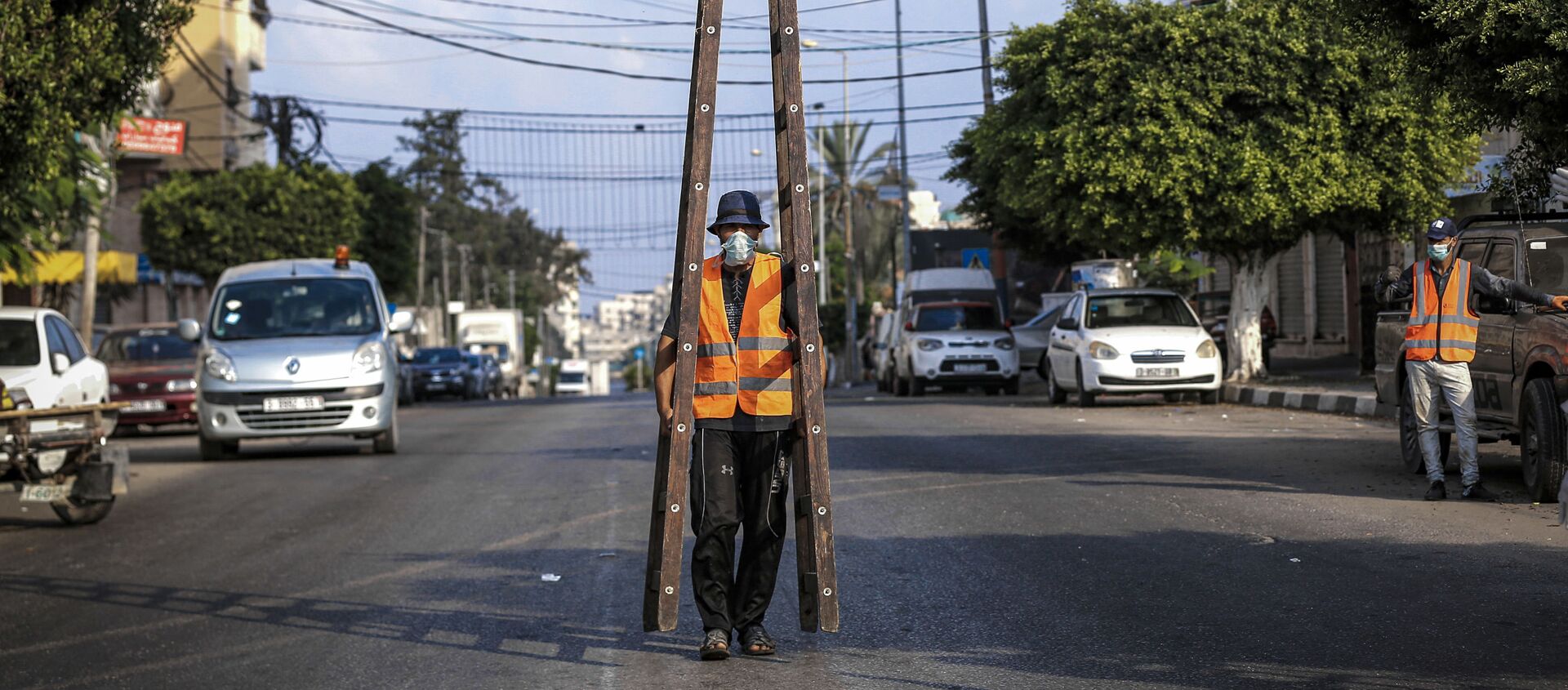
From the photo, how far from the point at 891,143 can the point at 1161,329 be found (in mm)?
39057

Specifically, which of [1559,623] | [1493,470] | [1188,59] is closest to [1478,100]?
[1493,470]

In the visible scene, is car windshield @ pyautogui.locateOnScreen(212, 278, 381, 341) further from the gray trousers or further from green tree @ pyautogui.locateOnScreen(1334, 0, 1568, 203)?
green tree @ pyautogui.locateOnScreen(1334, 0, 1568, 203)

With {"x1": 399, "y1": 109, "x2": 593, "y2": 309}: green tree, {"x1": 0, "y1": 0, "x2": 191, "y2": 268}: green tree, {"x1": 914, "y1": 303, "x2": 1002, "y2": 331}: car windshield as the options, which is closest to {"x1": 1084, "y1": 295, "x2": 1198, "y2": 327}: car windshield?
{"x1": 914, "y1": 303, "x2": 1002, "y2": 331}: car windshield

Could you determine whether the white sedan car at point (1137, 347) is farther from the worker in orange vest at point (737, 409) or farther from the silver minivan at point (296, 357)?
the worker in orange vest at point (737, 409)

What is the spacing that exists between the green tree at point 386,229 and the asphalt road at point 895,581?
3792 centimetres

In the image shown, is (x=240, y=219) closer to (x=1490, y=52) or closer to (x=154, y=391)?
(x=154, y=391)

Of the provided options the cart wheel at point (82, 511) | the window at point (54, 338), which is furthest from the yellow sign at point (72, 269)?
the cart wheel at point (82, 511)

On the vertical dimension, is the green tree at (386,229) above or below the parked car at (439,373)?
above

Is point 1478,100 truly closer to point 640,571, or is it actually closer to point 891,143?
point 640,571

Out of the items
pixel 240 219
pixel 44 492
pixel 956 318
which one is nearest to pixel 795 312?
pixel 44 492

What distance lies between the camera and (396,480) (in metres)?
15.0

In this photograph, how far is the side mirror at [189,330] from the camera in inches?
696

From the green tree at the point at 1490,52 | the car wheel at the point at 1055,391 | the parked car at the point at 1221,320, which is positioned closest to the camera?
the green tree at the point at 1490,52

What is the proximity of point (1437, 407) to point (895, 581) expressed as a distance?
4595mm
